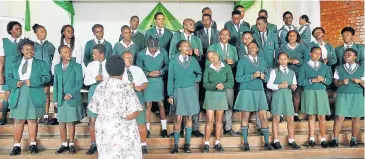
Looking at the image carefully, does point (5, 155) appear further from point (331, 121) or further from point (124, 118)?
point (331, 121)

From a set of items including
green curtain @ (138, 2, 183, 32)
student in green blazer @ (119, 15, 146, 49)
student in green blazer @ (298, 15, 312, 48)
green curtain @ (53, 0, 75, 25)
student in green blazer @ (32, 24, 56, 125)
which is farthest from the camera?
green curtain @ (138, 2, 183, 32)

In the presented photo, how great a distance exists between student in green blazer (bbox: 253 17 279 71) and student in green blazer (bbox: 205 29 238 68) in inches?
17.8

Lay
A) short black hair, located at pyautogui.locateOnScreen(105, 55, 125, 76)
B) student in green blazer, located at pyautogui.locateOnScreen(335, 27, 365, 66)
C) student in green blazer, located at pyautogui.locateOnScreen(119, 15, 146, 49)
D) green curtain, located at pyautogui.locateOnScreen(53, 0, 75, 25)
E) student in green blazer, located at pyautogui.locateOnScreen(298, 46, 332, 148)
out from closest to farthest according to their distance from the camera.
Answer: short black hair, located at pyautogui.locateOnScreen(105, 55, 125, 76) < student in green blazer, located at pyautogui.locateOnScreen(298, 46, 332, 148) < student in green blazer, located at pyautogui.locateOnScreen(335, 27, 365, 66) < student in green blazer, located at pyautogui.locateOnScreen(119, 15, 146, 49) < green curtain, located at pyautogui.locateOnScreen(53, 0, 75, 25)

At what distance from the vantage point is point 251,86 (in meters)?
4.63

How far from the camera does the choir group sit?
4.44 meters

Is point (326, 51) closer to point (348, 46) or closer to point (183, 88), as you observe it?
point (348, 46)

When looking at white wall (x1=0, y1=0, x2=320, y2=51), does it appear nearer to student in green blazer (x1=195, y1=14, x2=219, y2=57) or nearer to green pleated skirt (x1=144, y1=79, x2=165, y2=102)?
student in green blazer (x1=195, y1=14, x2=219, y2=57)

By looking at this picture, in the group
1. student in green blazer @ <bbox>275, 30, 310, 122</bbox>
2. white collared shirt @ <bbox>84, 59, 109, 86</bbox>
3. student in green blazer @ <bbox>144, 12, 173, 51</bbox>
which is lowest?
white collared shirt @ <bbox>84, 59, 109, 86</bbox>

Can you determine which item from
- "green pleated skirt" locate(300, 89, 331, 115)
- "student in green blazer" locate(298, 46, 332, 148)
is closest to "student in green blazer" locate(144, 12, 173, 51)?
"student in green blazer" locate(298, 46, 332, 148)

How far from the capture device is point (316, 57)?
4.81 metres

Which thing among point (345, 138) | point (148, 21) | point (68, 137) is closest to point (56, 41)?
point (148, 21)

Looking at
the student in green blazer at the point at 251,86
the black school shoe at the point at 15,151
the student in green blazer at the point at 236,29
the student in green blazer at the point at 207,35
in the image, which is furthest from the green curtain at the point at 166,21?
the black school shoe at the point at 15,151

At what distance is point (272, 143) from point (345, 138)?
104 cm

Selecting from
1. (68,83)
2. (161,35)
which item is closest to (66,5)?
(161,35)
